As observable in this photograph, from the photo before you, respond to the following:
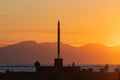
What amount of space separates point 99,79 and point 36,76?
23.1ft

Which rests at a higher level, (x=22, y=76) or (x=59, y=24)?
(x=59, y=24)

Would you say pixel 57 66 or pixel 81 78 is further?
pixel 57 66

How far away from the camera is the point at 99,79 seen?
59688 mm

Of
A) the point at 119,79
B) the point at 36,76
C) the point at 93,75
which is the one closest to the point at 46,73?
the point at 36,76

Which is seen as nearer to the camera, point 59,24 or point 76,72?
point 76,72

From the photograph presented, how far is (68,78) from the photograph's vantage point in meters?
58.4

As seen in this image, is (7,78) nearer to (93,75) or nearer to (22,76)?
(22,76)

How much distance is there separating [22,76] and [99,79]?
28.6 ft

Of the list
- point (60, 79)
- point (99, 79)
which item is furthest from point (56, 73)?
point (99, 79)

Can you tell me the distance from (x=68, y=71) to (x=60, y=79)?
3.12 m

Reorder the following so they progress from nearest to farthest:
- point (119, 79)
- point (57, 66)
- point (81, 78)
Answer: point (119, 79)
point (81, 78)
point (57, 66)

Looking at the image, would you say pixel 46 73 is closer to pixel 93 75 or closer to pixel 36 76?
pixel 36 76

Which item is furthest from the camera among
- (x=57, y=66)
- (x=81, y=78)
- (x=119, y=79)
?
(x=57, y=66)

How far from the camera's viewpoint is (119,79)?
55.4 meters
